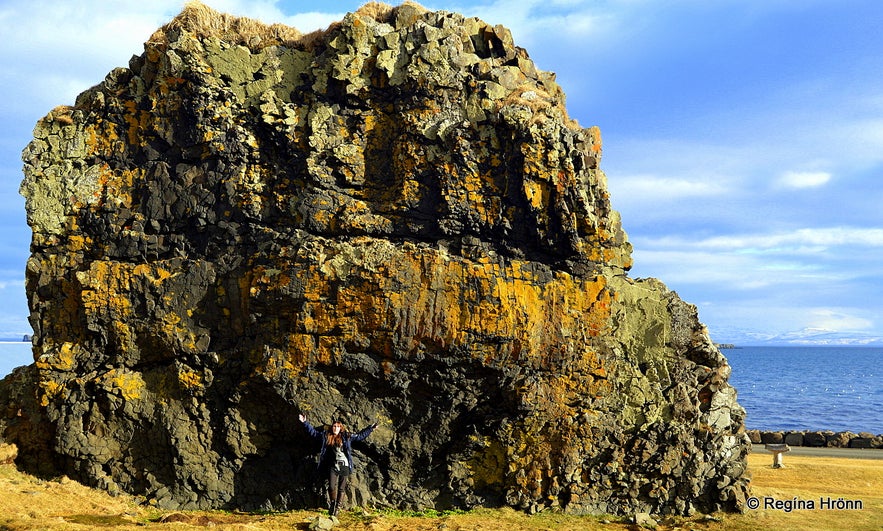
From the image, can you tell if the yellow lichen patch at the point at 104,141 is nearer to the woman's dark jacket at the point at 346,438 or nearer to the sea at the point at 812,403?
the woman's dark jacket at the point at 346,438

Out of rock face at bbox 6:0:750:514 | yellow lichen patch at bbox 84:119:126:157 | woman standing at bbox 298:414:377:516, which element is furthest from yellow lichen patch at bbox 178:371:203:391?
yellow lichen patch at bbox 84:119:126:157

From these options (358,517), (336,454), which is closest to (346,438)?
(336,454)

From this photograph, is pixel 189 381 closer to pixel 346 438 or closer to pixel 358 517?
pixel 346 438

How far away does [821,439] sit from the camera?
31.1 m

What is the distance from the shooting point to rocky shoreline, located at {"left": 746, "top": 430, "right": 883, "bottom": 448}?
100ft

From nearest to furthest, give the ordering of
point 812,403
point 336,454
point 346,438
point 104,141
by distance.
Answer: point 336,454, point 346,438, point 104,141, point 812,403

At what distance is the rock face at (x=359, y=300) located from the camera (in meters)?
12.9

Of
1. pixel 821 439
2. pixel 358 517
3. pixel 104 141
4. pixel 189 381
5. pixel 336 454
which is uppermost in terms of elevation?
pixel 104 141

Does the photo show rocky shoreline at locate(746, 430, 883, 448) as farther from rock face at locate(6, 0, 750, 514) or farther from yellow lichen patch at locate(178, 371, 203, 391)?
yellow lichen patch at locate(178, 371, 203, 391)

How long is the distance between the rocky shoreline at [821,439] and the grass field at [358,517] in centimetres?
1745

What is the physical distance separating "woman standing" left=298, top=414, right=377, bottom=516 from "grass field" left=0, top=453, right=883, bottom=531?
49 centimetres

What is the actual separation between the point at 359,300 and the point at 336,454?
2809mm

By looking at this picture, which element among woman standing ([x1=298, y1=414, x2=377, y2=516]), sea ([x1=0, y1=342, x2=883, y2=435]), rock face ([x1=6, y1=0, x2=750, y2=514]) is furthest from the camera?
sea ([x1=0, y1=342, x2=883, y2=435])

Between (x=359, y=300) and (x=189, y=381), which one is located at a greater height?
(x=359, y=300)
